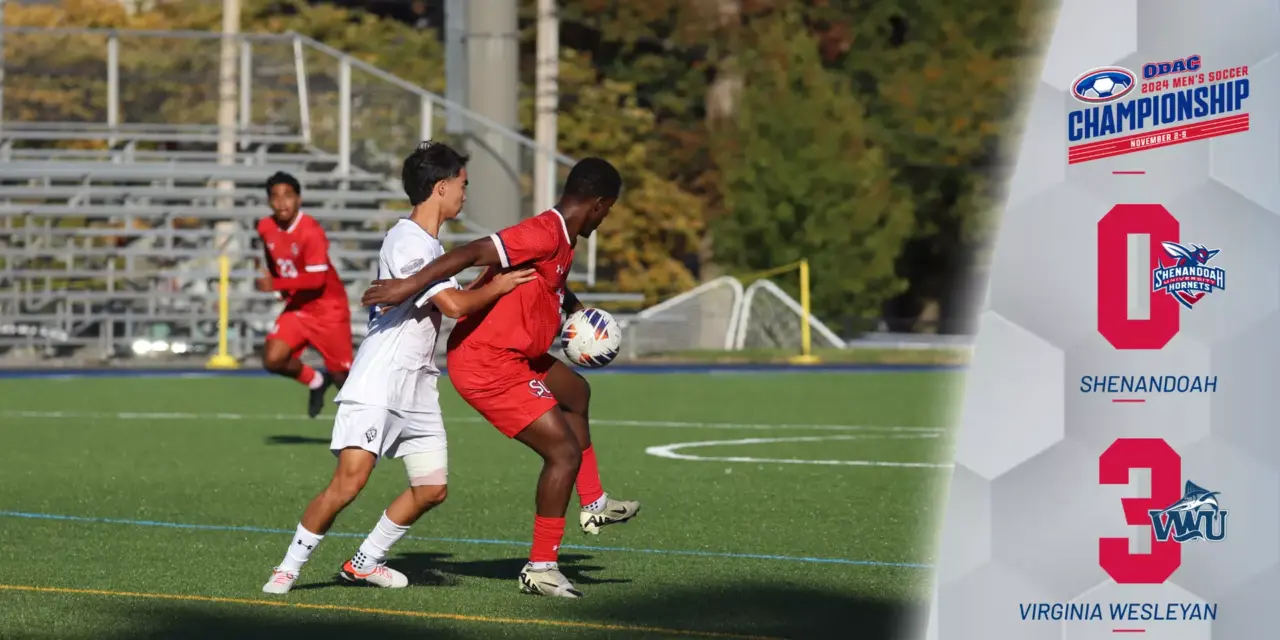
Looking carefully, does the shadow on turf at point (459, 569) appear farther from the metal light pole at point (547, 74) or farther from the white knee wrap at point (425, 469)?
the metal light pole at point (547, 74)

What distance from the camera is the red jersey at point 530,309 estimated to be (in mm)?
8508

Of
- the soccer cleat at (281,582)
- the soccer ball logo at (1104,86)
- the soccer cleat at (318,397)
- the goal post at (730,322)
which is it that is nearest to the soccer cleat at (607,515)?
the soccer cleat at (281,582)

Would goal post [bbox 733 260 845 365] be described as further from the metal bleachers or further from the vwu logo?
the vwu logo

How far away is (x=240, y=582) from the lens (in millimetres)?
8797

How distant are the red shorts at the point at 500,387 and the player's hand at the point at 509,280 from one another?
1.11 feet

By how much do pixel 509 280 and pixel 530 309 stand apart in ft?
0.99

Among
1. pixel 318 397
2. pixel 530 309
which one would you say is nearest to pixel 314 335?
pixel 318 397

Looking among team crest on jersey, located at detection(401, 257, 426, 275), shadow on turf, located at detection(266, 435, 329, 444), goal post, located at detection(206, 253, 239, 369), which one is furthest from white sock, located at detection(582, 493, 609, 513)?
goal post, located at detection(206, 253, 239, 369)

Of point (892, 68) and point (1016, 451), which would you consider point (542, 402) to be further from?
point (892, 68)

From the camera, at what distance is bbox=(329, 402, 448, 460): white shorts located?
27.2 ft

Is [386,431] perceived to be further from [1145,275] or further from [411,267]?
[1145,275]

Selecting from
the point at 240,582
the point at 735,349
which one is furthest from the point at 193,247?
the point at 240,582

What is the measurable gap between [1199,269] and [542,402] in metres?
4.14

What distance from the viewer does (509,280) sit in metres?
8.33
